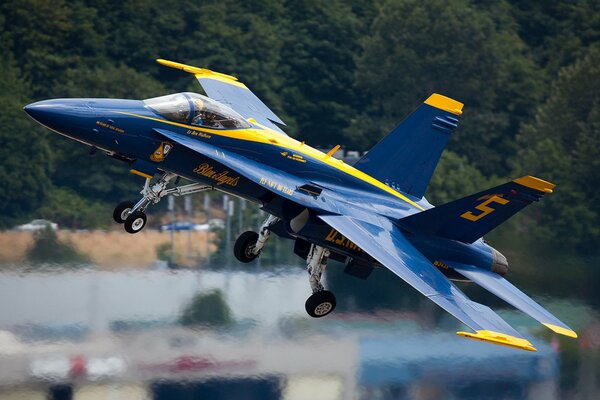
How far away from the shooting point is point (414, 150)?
34.3m

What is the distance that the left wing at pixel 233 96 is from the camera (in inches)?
1367

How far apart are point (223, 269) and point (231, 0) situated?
2304 centimetres

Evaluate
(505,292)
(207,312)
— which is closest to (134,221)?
(505,292)

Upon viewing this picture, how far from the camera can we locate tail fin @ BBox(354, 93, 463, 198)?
1332 inches

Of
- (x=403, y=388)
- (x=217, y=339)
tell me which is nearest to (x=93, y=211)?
(x=217, y=339)

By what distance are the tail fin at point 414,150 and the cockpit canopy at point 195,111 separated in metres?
3.20

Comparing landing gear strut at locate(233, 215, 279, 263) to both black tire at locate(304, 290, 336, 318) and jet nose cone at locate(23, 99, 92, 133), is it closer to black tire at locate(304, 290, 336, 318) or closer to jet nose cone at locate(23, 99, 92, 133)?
black tire at locate(304, 290, 336, 318)

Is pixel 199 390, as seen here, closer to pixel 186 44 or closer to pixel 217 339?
pixel 217 339

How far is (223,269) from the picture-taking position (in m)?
40.7

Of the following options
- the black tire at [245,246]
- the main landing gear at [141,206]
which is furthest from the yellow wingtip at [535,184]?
the main landing gear at [141,206]

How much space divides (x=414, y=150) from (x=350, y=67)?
27.5 metres

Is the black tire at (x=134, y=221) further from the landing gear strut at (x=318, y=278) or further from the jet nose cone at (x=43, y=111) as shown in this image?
the landing gear strut at (x=318, y=278)

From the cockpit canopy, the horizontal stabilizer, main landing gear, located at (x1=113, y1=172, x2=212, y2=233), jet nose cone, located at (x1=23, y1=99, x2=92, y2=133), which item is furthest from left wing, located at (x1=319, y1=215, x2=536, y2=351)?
Answer: jet nose cone, located at (x1=23, y1=99, x2=92, y2=133)

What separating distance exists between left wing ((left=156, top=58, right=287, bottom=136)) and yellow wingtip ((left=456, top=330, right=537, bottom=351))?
22.5 feet
